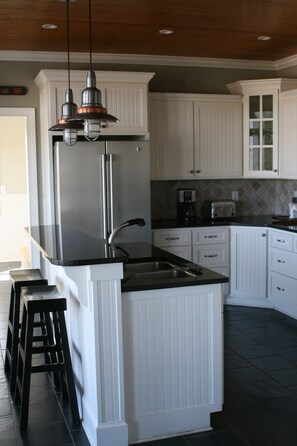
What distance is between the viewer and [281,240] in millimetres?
5414

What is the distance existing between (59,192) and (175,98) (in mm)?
1646

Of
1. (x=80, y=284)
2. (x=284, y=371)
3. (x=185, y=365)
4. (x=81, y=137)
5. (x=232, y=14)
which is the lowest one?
(x=284, y=371)

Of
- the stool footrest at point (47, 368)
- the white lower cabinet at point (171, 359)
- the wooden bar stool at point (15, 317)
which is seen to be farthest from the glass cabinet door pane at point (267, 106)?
the stool footrest at point (47, 368)

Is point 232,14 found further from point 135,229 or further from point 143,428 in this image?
point 143,428

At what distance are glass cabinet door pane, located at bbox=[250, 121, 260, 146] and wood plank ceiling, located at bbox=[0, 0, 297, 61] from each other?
0.72 m

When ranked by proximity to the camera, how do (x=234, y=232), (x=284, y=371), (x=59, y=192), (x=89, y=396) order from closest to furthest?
(x=89, y=396) → (x=284, y=371) → (x=59, y=192) → (x=234, y=232)

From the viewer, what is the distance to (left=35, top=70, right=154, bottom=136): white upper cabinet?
5246mm

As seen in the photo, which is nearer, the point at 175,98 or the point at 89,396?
the point at 89,396

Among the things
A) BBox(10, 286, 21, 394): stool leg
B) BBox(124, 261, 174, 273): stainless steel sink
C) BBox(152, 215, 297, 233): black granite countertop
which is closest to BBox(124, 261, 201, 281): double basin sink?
BBox(124, 261, 174, 273): stainless steel sink

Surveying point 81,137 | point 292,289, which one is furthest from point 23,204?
point 292,289

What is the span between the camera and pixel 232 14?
14.6 ft

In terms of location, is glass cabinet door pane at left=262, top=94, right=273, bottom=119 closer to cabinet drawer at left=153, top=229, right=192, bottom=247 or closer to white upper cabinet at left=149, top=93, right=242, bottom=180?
white upper cabinet at left=149, top=93, right=242, bottom=180

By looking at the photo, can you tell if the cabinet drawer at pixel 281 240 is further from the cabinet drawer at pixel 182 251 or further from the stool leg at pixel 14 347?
the stool leg at pixel 14 347

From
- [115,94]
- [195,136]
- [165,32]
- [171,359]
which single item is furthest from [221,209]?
[171,359]
